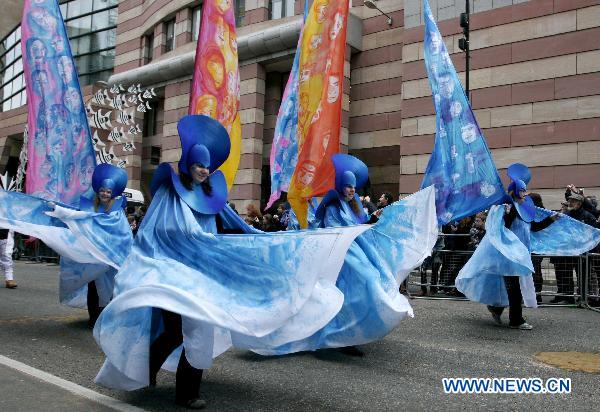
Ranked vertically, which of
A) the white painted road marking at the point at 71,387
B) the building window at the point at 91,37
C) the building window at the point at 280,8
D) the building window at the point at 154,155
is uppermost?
the building window at the point at 91,37

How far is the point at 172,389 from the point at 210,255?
1171 millimetres

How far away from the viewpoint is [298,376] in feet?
15.2

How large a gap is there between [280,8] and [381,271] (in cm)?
1762

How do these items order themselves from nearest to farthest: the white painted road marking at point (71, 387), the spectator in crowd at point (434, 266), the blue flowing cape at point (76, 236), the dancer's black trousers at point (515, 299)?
the white painted road marking at point (71, 387), the blue flowing cape at point (76, 236), the dancer's black trousers at point (515, 299), the spectator in crowd at point (434, 266)

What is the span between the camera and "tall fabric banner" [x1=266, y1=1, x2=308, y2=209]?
8.68 m

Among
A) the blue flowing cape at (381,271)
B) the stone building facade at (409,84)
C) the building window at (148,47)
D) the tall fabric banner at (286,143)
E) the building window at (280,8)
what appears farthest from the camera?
the building window at (148,47)

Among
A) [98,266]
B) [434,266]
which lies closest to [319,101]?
[98,266]

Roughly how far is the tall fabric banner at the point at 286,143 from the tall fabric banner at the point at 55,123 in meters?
2.76

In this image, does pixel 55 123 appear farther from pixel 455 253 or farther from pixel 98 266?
pixel 455 253

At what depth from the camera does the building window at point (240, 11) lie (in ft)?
71.9

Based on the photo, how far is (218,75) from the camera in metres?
7.33

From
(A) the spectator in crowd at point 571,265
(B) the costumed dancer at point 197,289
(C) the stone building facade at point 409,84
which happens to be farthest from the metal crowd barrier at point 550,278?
(B) the costumed dancer at point 197,289

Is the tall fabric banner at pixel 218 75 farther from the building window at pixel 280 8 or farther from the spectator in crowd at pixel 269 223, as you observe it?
the building window at pixel 280 8

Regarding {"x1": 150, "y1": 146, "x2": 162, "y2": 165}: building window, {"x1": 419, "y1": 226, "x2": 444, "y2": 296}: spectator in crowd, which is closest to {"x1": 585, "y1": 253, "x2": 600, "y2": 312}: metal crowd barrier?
{"x1": 419, "y1": 226, "x2": 444, "y2": 296}: spectator in crowd
